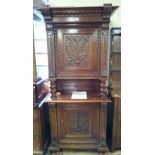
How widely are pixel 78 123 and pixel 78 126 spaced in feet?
0.13

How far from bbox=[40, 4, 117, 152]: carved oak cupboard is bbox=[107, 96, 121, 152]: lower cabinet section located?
132mm

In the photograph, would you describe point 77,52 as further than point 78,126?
No

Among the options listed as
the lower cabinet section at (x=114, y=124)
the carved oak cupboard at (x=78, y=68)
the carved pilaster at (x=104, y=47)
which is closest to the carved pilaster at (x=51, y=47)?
the carved oak cupboard at (x=78, y=68)

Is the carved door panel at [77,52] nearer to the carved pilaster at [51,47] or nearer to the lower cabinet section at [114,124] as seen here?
the carved pilaster at [51,47]

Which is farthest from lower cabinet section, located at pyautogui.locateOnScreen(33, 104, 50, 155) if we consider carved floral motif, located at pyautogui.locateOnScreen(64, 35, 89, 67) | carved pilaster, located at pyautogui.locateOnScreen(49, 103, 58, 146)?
carved floral motif, located at pyautogui.locateOnScreen(64, 35, 89, 67)

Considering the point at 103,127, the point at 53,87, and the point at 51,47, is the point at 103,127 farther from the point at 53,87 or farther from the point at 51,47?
the point at 51,47

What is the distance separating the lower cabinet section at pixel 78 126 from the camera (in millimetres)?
2014

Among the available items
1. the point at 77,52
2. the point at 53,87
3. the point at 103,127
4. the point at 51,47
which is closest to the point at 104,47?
the point at 77,52

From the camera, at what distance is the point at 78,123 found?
207cm

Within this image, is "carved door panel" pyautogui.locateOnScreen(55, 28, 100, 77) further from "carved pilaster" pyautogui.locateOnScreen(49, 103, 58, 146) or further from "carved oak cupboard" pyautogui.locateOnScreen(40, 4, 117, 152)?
"carved pilaster" pyautogui.locateOnScreen(49, 103, 58, 146)

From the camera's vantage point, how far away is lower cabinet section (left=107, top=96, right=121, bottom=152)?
203 cm
